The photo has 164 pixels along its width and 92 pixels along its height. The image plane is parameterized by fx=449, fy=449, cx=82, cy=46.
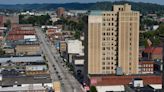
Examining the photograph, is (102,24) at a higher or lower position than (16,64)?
higher

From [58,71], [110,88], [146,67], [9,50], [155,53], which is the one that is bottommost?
[110,88]

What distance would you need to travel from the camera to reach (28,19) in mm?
168000

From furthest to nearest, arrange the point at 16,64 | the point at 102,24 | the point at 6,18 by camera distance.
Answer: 1. the point at 6,18
2. the point at 16,64
3. the point at 102,24

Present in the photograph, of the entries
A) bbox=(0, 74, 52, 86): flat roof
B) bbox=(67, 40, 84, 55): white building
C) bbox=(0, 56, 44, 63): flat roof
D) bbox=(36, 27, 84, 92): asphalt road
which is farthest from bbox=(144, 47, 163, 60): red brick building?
bbox=(0, 74, 52, 86): flat roof

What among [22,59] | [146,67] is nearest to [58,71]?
[22,59]

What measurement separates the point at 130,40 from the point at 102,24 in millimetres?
4316

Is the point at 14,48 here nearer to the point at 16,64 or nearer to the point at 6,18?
the point at 16,64

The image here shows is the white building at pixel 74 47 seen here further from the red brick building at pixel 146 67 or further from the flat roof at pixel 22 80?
the flat roof at pixel 22 80

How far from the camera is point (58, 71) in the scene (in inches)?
2884

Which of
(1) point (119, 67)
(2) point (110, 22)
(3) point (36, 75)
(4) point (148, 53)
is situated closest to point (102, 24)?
(2) point (110, 22)

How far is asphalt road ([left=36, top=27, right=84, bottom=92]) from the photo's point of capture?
196 feet

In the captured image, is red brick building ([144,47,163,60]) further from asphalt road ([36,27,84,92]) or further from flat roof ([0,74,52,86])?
flat roof ([0,74,52,86])

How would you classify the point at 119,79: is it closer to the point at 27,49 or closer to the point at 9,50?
the point at 27,49

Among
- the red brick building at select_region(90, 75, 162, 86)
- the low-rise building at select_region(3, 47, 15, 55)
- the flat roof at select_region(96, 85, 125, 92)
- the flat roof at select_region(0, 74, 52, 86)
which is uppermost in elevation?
the low-rise building at select_region(3, 47, 15, 55)
